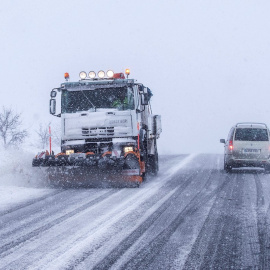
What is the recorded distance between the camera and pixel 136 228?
717 centimetres

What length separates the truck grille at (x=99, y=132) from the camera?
1341 cm

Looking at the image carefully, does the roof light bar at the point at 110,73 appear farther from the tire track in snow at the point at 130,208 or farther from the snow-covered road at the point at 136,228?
the snow-covered road at the point at 136,228

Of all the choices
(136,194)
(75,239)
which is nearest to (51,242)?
(75,239)

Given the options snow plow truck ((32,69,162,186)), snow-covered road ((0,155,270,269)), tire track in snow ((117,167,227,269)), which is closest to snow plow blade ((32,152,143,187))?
snow plow truck ((32,69,162,186))

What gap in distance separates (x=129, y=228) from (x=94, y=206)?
2.28m

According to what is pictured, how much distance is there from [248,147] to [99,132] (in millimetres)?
5910

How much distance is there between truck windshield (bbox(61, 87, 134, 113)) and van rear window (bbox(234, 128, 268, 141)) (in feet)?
17.0

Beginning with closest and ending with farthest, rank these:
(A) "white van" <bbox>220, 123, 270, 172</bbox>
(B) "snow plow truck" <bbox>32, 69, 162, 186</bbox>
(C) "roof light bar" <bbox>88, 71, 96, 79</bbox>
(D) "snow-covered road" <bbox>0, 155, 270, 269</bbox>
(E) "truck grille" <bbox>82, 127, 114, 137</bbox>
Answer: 1. (D) "snow-covered road" <bbox>0, 155, 270, 269</bbox>
2. (B) "snow plow truck" <bbox>32, 69, 162, 186</bbox>
3. (E) "truck grille" <bbox>82, 127, 114, 137</bbox>
4. (C) "roof light bar" <bbox>88, 71, 96, 79</bbox>
5. (A) "white van" <bbox>220, 123, 270, 172</bbox>

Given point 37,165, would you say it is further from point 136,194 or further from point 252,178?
point 252,178

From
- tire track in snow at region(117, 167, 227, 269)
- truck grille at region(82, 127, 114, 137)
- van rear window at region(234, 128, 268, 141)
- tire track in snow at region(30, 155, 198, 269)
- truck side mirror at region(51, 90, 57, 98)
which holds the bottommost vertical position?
tire track in snow at region(117, 167, 227, 269)

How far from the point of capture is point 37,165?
13008 mm

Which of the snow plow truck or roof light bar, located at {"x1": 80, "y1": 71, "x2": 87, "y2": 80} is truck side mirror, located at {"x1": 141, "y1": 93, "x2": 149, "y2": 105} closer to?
the snow plow truck

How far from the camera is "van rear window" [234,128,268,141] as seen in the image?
1679cm

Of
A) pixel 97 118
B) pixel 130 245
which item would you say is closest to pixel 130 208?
pixel 130 245
